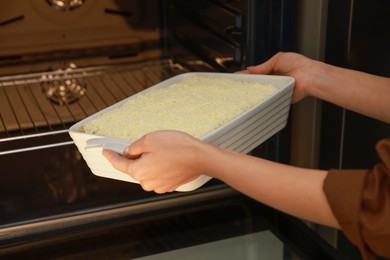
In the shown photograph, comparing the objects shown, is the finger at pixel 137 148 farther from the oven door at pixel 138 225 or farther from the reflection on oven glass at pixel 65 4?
the reflection on oven glass at pixel 65 4

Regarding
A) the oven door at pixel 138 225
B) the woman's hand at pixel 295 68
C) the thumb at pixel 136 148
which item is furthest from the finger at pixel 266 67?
the thumb at pixel 136 148

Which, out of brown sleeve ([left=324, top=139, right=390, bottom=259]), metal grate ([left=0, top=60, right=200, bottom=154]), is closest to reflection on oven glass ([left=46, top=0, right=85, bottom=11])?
metal grate ([left=0, top=60, right=200, bottom=154])

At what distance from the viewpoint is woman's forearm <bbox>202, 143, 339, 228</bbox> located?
0.92 m

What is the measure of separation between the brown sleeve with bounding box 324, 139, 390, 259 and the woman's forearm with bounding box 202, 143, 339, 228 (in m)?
0.03

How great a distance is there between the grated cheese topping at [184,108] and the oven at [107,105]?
175 mm

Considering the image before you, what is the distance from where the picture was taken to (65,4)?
58.6 inches

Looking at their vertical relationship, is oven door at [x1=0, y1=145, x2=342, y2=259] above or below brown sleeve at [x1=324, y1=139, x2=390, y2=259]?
below

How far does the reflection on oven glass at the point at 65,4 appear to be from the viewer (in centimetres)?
148

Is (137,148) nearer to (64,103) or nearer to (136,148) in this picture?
(136,148)

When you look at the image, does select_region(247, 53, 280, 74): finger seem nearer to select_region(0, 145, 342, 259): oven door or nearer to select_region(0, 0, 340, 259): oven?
select_region(0, 0, 340, 259): oven

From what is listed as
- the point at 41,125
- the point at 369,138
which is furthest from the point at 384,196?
the point at 41,125

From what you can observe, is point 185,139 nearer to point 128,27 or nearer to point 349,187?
point 349,187

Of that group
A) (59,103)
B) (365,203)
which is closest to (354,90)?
(365,203)

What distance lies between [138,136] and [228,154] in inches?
6.7
